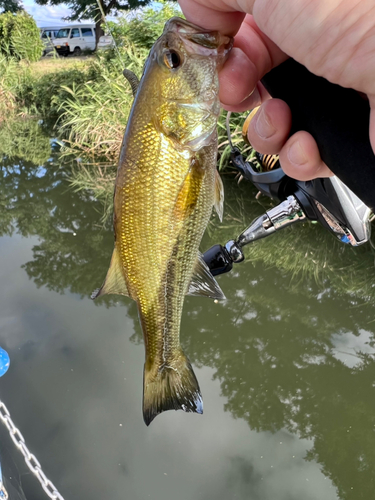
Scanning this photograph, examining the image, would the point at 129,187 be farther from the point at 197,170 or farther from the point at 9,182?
the point at 9,182

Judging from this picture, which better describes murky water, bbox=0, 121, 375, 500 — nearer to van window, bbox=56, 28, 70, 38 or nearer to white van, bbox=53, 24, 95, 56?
white van, bbox=53, 24, 95, 56

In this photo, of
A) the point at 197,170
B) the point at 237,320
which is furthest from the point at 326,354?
the point at 197,170

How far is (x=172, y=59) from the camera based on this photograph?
1050mm

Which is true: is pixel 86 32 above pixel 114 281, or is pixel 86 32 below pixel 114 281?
below

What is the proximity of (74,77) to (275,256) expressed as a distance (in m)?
8.52

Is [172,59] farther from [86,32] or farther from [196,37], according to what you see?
[86,32]

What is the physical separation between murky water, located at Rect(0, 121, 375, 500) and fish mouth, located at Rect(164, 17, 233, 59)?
2.01 meters

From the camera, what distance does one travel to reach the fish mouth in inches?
40.5

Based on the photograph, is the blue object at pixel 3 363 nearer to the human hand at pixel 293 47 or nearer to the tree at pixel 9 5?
the human hand at pixel 293 47

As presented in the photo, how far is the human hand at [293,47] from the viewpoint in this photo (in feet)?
2.57

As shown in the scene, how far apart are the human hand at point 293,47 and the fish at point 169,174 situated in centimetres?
9

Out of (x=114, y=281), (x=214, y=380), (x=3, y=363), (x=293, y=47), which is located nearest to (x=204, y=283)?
(x=114, y=281)

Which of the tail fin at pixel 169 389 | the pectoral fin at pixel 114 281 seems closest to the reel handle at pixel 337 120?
the pectoral fin at pixel 114 281

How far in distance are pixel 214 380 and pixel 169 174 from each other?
6.80ft
